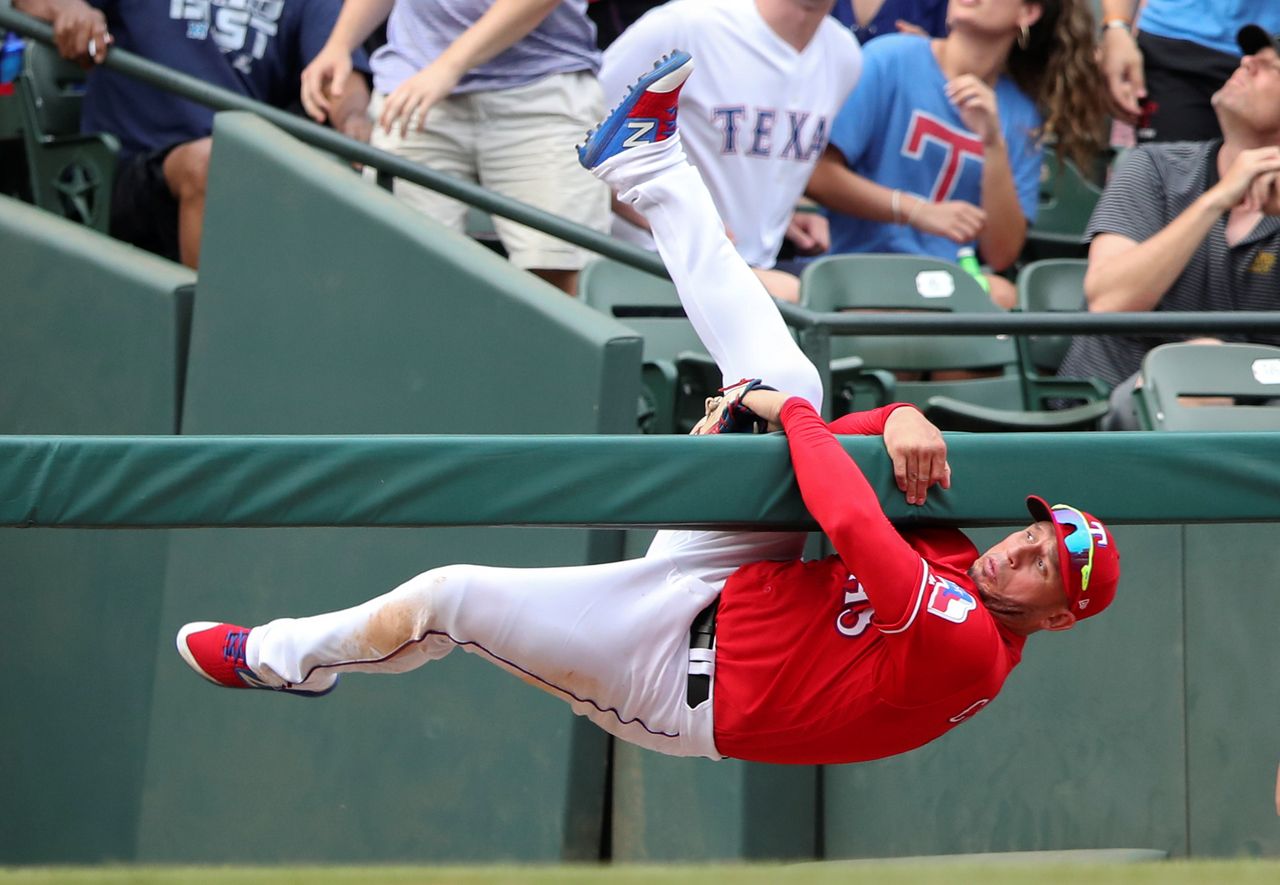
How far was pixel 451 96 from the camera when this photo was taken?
486cm

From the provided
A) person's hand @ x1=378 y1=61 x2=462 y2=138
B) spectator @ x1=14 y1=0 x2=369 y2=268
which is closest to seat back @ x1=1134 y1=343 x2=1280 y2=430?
person's hand @ x1=378 y1=61 x2=462 y2=138

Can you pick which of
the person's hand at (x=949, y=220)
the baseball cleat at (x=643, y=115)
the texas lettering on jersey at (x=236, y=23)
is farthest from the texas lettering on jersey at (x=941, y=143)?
the baseball cleat at (x=643, y=115)

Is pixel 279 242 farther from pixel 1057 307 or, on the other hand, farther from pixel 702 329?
pixel 1057 307

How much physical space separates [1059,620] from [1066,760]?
1.31 meters

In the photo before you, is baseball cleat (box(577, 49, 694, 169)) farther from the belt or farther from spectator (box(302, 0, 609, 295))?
spectator (box(302, 0, 609, 295))

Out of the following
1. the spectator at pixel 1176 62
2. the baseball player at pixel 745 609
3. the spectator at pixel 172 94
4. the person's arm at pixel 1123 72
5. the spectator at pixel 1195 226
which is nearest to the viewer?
the baseball player at pixel 745 609

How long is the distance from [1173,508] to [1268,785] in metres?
1.34

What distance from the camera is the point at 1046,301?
5.31 meters

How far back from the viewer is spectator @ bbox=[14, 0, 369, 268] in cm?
524

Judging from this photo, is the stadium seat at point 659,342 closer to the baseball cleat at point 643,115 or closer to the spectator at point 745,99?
the spectator at point 745,99

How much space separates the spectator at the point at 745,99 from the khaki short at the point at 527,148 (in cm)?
32

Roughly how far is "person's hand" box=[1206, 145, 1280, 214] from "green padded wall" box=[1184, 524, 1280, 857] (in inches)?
37.6

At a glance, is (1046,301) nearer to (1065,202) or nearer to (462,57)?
(462,57)

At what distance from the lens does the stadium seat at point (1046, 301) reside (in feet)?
16.8
